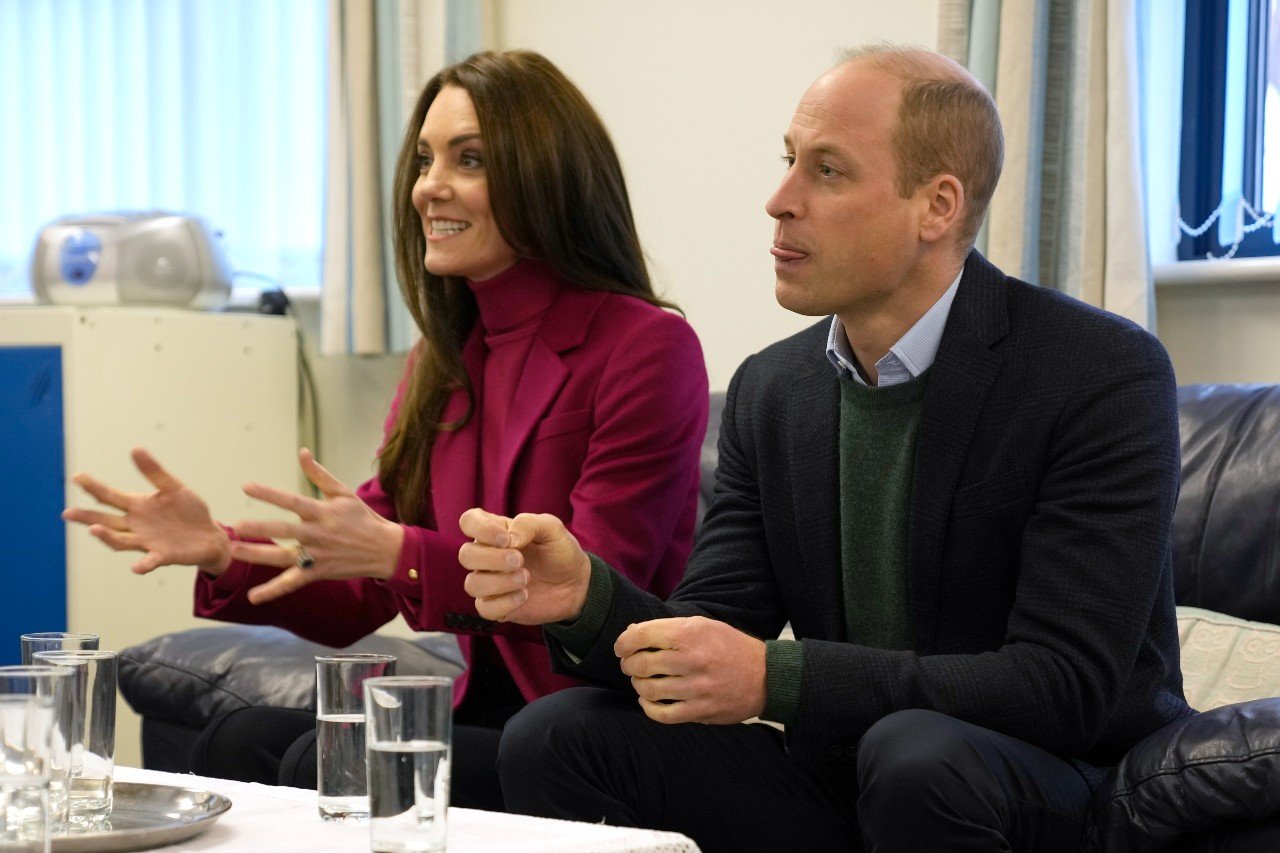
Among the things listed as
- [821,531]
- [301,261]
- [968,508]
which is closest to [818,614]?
[821,531]

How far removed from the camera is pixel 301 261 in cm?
382

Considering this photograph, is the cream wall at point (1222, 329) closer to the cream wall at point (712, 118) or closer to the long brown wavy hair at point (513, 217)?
the cream wall at point (712, 118)

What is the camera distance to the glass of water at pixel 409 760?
96cm

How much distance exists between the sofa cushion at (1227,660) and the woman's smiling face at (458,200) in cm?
100

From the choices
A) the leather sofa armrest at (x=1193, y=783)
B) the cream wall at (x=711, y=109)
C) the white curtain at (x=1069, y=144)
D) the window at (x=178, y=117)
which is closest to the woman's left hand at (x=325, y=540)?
the leather sofa armrest at (x=1193, y=783)

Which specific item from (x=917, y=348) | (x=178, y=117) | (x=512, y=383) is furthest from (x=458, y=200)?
(x=178, y=117)

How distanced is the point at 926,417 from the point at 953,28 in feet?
4.28

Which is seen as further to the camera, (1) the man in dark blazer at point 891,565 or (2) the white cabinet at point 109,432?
(2) the white cabinet at point 109,432

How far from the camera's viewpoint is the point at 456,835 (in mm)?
1142

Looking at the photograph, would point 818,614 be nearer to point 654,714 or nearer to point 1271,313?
point 654,714

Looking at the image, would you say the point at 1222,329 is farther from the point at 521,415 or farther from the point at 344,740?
the point at 344,740

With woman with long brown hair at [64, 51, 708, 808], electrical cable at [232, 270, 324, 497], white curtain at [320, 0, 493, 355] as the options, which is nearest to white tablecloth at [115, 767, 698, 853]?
woman with long brown hair at [64, 51, 708, 808]

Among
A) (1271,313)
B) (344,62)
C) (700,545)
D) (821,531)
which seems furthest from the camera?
(344,62)

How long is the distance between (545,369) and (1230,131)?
52.7 inches
